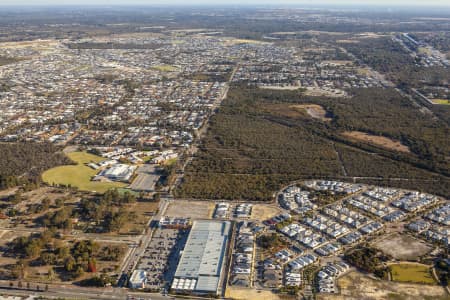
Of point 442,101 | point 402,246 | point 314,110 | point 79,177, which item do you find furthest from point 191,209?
point 442,101

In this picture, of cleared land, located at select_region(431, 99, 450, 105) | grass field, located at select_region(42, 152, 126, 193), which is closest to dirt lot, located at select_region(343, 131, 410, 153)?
cleared land, located at select_region(431, 99, 450, 105)

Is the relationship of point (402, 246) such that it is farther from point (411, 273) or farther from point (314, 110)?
point (314, 110)

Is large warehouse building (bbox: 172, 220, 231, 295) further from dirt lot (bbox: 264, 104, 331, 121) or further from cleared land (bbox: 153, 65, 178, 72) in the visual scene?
cleared land (bbox: 153, 65, 178, 72)

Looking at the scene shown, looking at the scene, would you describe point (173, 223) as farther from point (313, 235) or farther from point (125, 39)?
point (125, 39)

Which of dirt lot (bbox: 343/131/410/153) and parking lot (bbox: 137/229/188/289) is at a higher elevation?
dirt lot (bbox: 343/131/410/153)

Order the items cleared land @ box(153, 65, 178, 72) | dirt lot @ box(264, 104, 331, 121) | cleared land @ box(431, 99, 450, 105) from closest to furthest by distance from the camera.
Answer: dirt lot @ box(264, 104, 331, 121)
cleared land @ box(431, 99, 450, 105)
cleared land @ box(153, 65, 178, 72)

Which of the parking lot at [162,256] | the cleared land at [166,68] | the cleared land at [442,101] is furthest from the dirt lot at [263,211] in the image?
the cleared land at [166,68]

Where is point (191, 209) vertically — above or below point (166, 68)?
below
